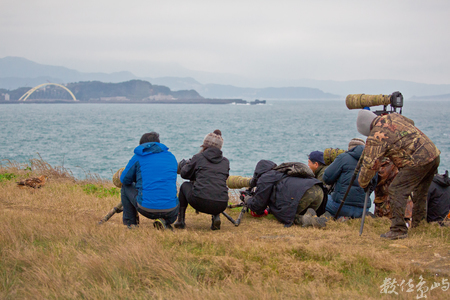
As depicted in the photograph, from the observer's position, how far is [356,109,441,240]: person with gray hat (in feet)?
15.0

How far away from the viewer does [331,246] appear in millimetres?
4207

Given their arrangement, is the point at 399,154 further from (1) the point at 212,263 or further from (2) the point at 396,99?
(1) the point at 212,263

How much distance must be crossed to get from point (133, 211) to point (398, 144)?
11.7 feet

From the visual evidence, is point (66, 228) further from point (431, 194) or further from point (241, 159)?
point (241, 159)

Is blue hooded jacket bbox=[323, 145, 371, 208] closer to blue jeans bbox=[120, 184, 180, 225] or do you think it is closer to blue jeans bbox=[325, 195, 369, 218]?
blue jeans bbox=[325, 195, 369, 218]

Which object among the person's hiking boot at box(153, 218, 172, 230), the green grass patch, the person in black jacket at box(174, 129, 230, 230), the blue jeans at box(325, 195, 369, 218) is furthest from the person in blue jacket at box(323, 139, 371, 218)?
the green grass patch

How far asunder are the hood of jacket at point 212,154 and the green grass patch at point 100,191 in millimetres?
3726

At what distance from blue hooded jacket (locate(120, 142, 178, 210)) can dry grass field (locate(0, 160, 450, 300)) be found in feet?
1.38

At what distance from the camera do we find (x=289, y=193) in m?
5.77

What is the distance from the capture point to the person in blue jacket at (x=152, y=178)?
5.07 metres

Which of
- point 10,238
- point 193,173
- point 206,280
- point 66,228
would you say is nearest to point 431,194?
point 193,173

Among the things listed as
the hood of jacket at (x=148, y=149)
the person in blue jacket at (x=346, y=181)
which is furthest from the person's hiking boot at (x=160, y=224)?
the person in blue jacket at (x=346, y=181)

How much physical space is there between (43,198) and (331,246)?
561 cm

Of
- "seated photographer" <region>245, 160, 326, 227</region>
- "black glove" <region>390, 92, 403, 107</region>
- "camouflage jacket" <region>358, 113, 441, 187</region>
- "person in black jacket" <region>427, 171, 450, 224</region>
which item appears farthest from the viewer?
"seated photographer" <region>245, 160, 326, 227</region>
